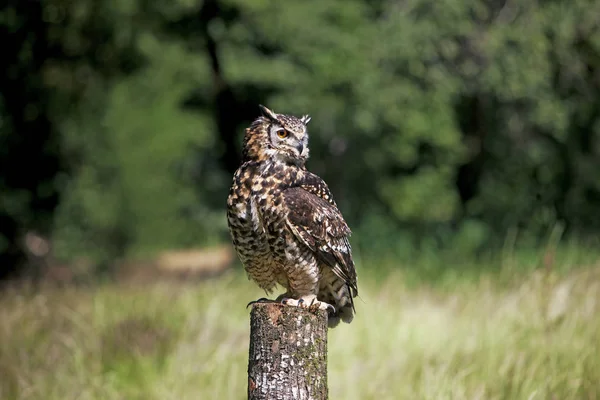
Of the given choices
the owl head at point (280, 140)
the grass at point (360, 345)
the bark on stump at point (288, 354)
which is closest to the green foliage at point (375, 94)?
the grass at point (360, 345)

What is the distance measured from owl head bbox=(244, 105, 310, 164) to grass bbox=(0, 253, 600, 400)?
1.43 metres

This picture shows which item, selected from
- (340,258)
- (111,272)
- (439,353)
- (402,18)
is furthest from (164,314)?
(402,18)

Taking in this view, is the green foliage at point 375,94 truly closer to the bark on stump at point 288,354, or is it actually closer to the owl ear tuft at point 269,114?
the owl ear tuft at point 269,114

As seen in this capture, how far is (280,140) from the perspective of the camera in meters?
3.04

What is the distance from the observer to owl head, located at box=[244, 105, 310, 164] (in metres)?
3.03

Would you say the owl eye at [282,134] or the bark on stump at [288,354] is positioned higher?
the owl eye at [282,134]

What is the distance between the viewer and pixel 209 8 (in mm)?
11156

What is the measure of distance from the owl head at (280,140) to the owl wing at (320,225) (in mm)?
152

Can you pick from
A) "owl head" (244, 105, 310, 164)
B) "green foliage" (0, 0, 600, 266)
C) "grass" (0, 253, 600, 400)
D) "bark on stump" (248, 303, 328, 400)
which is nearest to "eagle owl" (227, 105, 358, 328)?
"owl head" (244, 105, 310, 164)

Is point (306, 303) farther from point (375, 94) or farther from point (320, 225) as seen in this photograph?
point (375, 94)

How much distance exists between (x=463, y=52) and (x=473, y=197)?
2536 mm

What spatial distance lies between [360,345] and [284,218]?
2.32 meters

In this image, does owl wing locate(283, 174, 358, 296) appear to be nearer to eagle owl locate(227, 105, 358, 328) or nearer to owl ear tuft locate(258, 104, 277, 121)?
eagle owl locate(227, 105, 358, 328)

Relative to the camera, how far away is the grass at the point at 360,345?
384cm
